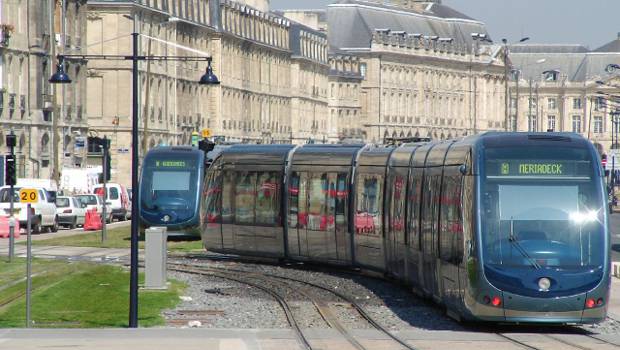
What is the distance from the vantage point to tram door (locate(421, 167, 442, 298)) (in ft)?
105

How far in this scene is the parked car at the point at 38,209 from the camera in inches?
2648

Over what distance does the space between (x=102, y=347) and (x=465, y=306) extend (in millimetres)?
5890

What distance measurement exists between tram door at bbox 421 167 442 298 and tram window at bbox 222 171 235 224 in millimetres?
13965

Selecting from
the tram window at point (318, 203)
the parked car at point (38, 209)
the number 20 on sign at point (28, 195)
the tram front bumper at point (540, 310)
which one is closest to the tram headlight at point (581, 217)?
the tram front bumper at point (540, 310)

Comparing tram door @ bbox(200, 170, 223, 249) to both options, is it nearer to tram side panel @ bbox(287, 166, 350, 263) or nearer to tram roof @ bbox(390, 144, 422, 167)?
tram side panel @ bbox(287, 166, 350, 263)

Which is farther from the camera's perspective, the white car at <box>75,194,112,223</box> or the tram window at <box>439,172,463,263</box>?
the white car at <box>75,194,112,223</box>

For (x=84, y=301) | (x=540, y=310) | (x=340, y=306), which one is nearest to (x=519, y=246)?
(x=540, y=310)

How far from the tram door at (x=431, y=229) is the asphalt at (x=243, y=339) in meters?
2.41

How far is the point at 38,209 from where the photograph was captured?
69.2m

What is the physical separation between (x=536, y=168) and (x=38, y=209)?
138ft

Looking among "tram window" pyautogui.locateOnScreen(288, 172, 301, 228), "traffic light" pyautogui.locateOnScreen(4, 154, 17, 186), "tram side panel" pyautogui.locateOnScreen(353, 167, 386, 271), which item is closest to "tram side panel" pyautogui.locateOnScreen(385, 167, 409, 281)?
"tram side panel" pyautogui.locateOnScreen(353, 167, 386, 271)

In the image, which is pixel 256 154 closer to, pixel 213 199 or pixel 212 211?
pixel 213 199

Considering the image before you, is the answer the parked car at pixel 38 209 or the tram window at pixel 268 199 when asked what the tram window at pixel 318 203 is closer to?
the tram window at pixel 268 199

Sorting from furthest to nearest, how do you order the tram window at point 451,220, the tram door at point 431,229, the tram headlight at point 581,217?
the tram door at point 431,229
the tram window at point 451,220
the tram headlight at point 581,217
